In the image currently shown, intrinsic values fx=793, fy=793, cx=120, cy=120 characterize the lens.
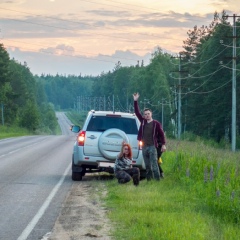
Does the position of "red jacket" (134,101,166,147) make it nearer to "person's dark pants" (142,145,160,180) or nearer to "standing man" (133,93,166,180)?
"standing man" (133,93,166,180)

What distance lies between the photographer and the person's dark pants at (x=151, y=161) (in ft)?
61.7

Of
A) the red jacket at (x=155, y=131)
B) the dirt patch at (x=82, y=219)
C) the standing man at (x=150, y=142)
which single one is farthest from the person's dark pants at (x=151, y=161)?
the dirt patch at (x=82, y=219)

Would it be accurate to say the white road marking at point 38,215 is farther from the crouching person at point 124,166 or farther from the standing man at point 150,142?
the standing man at point 150,142

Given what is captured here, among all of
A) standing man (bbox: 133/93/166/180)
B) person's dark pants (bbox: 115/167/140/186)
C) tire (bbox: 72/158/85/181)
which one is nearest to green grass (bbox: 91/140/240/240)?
person's dark pants (bbox: 115/167/140/186)

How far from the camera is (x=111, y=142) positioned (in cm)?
2003

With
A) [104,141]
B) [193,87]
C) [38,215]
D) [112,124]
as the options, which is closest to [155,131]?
[104,141]

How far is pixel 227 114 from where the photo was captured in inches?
3182

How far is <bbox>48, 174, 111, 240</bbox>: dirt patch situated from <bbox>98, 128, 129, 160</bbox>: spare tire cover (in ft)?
7.15

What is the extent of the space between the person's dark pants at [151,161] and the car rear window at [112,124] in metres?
1.77

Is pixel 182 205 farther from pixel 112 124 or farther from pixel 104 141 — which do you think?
pixel 112 124

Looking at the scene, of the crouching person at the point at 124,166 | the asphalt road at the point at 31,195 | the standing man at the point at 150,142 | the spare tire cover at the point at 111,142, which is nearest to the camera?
the asphalt road at the point at 31,195

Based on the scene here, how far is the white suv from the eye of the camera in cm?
2006

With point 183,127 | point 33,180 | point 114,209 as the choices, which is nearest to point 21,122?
point 183,127

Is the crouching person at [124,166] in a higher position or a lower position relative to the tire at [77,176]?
higher
